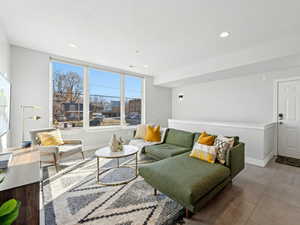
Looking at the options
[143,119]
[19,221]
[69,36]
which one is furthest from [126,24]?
[143,119]

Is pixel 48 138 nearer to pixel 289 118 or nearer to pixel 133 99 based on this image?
pixel 133 99

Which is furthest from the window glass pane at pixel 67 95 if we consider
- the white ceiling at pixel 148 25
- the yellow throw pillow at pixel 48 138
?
the yellow throw pillow at pixel 48 138

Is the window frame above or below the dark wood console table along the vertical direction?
above

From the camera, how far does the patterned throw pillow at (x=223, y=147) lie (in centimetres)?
223

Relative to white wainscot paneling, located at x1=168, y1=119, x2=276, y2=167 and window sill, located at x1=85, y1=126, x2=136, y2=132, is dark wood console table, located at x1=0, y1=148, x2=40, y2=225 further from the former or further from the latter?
white wainscot paneling, located at x1=168, y1=119, x2=276, y2=167

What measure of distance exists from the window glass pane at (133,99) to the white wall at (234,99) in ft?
5.93

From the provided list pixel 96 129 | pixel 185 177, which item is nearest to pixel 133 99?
pixel 96 129

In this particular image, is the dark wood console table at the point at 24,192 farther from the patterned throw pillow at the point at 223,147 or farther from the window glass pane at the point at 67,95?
the window glass pane at the point at 67,95

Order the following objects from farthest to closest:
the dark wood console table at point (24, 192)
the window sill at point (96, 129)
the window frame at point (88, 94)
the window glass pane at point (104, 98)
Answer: the window glass pane at point (104, 98), the window sill at point (96, 129), the window frame at point (88, 94), the dark wood console table at point (24, 192)

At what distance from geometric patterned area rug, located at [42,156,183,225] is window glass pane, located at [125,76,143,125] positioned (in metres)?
3.06

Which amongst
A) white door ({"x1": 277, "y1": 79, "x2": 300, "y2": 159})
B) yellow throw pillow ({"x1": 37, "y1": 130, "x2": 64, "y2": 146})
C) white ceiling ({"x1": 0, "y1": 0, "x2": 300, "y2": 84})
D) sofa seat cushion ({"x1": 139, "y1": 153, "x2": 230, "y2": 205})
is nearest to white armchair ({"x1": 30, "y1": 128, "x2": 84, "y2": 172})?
yellow throw pillow ({"x1": 37, "y1": 130, "x2": 64, "y2": 146})

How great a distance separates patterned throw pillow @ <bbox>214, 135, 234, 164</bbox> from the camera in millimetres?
2227

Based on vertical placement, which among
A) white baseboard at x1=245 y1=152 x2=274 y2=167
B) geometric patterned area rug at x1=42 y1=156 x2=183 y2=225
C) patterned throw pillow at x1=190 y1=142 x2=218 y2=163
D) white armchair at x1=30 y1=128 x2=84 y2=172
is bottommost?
geometric patterned area rug at x1=42 y1=156 x2=183 y2=225

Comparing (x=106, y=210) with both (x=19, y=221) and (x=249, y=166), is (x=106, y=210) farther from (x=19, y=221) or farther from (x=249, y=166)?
(x=249, y=166)
